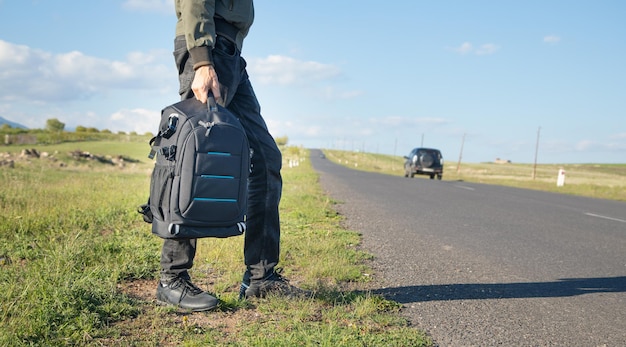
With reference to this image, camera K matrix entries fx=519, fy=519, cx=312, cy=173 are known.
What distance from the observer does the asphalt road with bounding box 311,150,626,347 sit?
291 cm

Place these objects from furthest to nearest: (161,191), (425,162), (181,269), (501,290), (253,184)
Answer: (425,162)
(501,290)
(253,184)
(181,269)
(161,191)

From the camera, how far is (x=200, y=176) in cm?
261

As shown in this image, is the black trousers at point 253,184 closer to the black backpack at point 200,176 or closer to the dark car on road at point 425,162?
the black backpack at point 200,176

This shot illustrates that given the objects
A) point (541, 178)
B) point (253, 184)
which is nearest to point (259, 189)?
point (253, 184)

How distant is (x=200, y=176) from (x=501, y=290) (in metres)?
2.42

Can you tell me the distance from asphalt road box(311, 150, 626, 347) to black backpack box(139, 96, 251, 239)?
48.8 inches

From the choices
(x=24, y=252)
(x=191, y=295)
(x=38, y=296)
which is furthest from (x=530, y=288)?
(x=24, y=252)

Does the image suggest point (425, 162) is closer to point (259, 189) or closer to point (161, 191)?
point (259, 189)

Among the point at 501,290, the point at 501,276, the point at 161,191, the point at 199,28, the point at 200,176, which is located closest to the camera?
the point at 200,176

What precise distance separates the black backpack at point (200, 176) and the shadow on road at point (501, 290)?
1.36m

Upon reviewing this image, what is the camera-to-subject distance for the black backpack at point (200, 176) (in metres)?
2.61

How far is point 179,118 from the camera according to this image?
8.98 ft

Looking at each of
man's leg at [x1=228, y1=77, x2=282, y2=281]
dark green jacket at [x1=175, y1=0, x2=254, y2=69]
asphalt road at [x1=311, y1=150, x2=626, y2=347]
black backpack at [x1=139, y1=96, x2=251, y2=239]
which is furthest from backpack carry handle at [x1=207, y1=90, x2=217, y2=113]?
asphalt road at [x1=311, y1=150, x2=626, y2=347]

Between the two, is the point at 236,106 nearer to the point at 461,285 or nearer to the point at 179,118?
the point at 179,118
